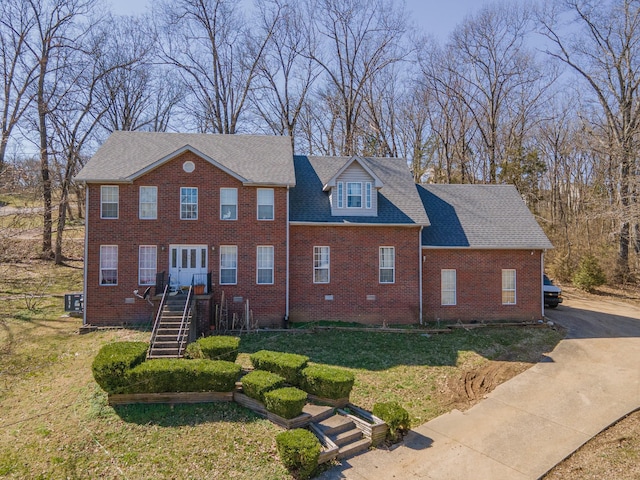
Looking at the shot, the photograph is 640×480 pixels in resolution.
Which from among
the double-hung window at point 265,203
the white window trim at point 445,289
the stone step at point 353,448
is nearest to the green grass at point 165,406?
the stone step at point 353,448

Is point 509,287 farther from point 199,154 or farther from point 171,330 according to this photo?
point 199,154

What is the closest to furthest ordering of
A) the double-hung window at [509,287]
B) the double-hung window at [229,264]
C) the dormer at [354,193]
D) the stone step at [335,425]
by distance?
Result: the stone step at [335,425]
the double-hung window at [229,264]
the dormer at [354,193]
the double-hung window at [509,287]

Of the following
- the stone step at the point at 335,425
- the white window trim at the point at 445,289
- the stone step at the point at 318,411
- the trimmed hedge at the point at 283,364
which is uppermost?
the white window trim at the point at 445,289

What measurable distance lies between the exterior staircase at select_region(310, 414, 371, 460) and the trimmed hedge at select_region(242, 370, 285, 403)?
4.38ft

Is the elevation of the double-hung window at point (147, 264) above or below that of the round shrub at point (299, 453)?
above

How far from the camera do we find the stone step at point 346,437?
884 centimetres

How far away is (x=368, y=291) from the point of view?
18.0 m

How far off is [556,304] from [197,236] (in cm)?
1909

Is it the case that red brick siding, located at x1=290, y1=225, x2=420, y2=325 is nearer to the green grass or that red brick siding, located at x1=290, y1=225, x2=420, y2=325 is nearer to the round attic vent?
the green grass

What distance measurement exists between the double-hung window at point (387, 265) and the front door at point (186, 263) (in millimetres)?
7831

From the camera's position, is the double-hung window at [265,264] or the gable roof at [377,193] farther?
the gable roof at [377,193]

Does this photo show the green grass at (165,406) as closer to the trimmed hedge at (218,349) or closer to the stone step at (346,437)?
the stone step at (346,437)

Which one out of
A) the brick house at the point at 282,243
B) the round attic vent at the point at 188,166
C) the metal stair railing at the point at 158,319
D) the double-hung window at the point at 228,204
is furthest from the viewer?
the double-hung window at the point at 228,204

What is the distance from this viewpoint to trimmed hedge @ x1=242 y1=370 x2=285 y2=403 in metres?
9.68
